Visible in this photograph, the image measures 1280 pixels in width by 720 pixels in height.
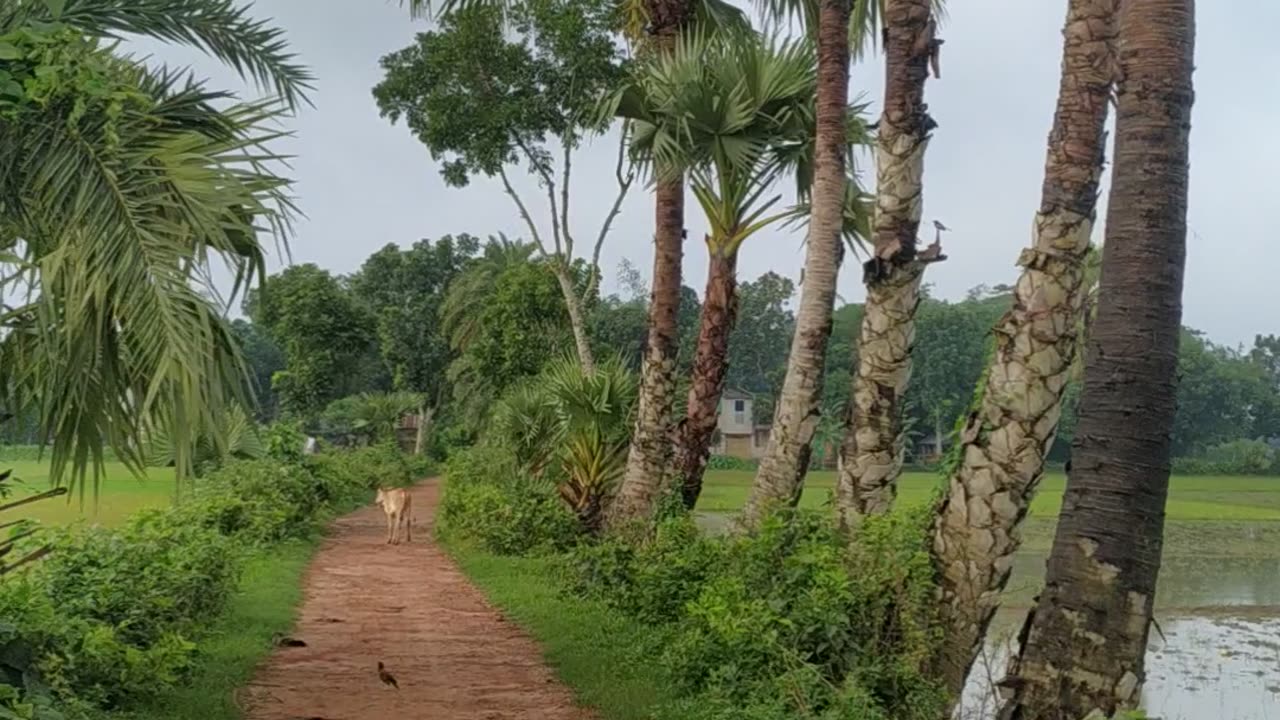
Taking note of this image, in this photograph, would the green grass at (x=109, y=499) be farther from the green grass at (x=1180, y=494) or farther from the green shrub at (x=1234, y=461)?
the green shrub at (x=1234, y=461)

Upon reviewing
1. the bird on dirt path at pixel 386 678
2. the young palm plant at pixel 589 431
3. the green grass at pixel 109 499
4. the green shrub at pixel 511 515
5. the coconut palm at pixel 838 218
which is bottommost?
the green grass at pixel 109 499

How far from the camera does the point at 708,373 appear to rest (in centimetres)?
1185

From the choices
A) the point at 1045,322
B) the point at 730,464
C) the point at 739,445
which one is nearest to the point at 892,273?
the point at 1045,322

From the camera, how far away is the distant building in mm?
65562

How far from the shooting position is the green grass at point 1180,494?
31.6 m

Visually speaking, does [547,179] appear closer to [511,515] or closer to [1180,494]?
[511,515]

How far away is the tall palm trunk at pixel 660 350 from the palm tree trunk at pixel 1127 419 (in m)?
7.75

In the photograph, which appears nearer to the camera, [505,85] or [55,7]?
[55,7]

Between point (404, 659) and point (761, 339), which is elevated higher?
point (761, 339)

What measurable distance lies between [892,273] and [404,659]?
4.39 metres

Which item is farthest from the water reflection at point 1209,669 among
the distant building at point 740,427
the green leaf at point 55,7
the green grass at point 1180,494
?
the distant building at point 740,427

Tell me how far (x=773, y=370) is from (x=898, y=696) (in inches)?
2472

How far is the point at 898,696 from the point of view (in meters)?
6.21

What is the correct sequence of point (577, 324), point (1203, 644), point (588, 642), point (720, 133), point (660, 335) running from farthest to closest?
point (577, 324) < point (1203, 644) < point (660, 335) < point (720, 133) < point (588, 642)
